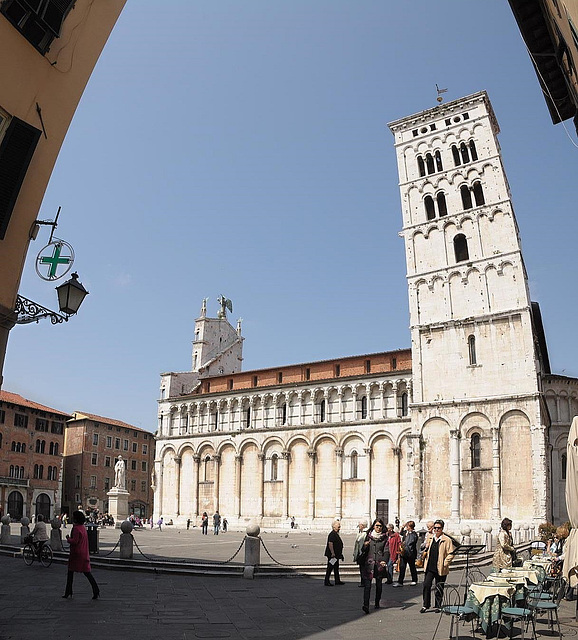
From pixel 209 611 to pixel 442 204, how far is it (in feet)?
107

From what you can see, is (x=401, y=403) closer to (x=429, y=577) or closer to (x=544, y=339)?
(x=544, y=339)

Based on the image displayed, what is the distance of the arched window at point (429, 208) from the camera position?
38.3m

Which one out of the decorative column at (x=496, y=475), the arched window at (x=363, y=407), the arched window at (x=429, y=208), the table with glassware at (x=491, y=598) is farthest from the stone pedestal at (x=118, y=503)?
the table with glassware at (x=491, y=598)

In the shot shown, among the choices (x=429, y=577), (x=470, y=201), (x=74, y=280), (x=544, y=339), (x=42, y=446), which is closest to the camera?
(x=74, y=280)

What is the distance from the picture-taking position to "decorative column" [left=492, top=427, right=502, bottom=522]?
3175 centimetres

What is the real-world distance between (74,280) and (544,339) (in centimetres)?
4155

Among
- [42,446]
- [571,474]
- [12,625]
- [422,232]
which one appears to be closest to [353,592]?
[571,474]

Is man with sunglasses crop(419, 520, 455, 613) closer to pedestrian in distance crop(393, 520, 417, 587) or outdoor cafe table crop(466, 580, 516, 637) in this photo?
outdoor cafe table crop(466, 580, 516, 637)

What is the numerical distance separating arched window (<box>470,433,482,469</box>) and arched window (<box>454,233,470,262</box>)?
10506mm

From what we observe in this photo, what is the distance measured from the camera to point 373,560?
33.2 ft

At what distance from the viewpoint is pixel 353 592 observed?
12562 millimetres

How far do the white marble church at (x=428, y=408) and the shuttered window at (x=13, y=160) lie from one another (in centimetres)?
2934

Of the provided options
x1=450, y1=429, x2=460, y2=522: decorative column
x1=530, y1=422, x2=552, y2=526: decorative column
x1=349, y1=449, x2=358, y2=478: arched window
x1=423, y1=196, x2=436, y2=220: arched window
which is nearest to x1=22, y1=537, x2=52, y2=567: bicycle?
x1=450, y1=429, x2=460, y2=522: decorative column

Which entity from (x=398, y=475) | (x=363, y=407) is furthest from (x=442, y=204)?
(x=398, y=475)
